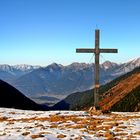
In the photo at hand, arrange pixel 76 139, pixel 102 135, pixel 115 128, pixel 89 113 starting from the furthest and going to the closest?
pixel 89 113 < pixel 115 128 < pixel 102 135 < pixel 76 139

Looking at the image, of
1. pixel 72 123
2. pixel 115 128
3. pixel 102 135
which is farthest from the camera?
pixel 72 123

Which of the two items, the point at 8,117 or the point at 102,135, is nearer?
the point at 102,135

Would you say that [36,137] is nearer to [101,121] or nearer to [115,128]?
[115,128]

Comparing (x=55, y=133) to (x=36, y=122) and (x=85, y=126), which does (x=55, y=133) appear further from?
(x=36, y=122)

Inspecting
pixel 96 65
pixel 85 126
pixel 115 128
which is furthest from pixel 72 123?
pixel 96 65

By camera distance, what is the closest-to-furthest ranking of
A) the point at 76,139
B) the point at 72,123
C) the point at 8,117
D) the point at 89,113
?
the point at 76,139 < the point at 72,123 < the point at 8,117 < the point at 89,113

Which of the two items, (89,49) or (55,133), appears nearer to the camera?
(55,133)

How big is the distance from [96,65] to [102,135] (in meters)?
18.2

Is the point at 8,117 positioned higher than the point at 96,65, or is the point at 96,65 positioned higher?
the point at 96,65

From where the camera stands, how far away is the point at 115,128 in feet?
96.5

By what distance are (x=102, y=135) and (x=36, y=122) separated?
9.14 metres

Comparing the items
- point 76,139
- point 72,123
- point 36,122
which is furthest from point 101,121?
point 76,139

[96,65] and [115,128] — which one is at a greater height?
[96,65]

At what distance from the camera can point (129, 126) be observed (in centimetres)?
3047
